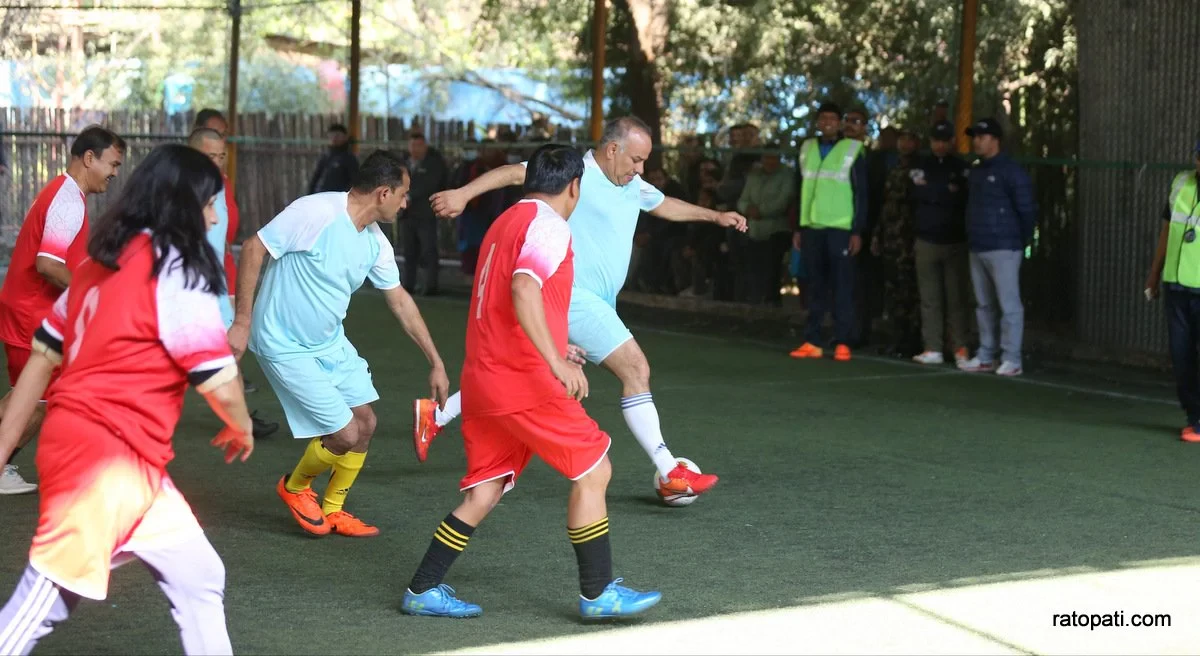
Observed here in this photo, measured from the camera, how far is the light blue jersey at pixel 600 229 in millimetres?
7395

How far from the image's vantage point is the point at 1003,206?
11461 mm

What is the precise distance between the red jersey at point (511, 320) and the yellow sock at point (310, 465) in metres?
1.44

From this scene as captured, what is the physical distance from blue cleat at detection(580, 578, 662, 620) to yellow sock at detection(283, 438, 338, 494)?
68.6 inches

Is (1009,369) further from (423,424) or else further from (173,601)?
(173,601)

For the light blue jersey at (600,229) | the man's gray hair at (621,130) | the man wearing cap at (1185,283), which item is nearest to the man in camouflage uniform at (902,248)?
the man wearing cap at (1185,283)

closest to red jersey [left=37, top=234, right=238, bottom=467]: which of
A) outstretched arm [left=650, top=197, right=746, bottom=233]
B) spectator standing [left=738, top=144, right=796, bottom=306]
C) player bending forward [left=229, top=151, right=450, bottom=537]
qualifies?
player bending forward [left=229, top=151, right=450, bottom=537]

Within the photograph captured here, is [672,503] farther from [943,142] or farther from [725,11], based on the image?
[725,11]

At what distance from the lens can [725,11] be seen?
54.3ft

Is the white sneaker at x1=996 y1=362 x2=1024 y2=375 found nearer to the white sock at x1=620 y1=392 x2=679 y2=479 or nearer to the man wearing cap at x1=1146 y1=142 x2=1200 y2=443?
the man wearing cap at x1=1146 y1=142 x2=1200 y2=443

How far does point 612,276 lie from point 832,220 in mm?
5279

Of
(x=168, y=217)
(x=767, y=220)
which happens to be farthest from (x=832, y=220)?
(x=168, y=217)

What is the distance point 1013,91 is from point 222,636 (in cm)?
1059

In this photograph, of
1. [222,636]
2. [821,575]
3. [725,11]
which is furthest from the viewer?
[725,11]

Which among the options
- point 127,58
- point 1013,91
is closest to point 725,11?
point 1013,91
